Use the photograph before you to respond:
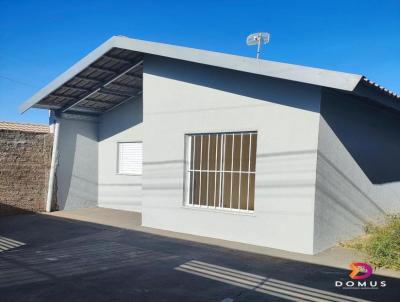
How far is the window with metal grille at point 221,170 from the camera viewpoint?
739cm

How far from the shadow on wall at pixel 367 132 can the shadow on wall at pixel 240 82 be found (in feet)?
1.06

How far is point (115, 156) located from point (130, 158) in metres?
0.56

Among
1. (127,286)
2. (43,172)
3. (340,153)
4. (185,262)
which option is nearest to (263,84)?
(340,153)

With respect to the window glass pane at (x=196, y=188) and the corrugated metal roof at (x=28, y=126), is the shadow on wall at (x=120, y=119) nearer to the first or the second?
the corrugated metal roof at (x=28, y=126)

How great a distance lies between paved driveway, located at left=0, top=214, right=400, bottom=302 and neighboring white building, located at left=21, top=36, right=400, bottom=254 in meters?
0.90

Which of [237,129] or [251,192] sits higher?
[237,129]

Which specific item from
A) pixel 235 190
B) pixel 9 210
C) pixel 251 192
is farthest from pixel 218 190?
pixel 9 210

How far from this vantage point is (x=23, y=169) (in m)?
10.6

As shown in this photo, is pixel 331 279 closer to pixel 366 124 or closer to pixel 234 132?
pixel 234 132

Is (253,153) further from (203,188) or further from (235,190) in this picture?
(203,188)

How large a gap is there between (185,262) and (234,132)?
2810 millimetres

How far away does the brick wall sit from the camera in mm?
10273

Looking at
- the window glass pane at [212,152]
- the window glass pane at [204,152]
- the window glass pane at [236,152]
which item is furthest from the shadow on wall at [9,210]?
the window glass pane at [236,152]

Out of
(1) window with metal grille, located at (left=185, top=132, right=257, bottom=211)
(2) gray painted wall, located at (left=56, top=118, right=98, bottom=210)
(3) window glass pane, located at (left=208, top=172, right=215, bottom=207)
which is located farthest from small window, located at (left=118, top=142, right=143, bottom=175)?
(3) window glass pane, located at (left=208, top=172, right=215, bottom=207)
